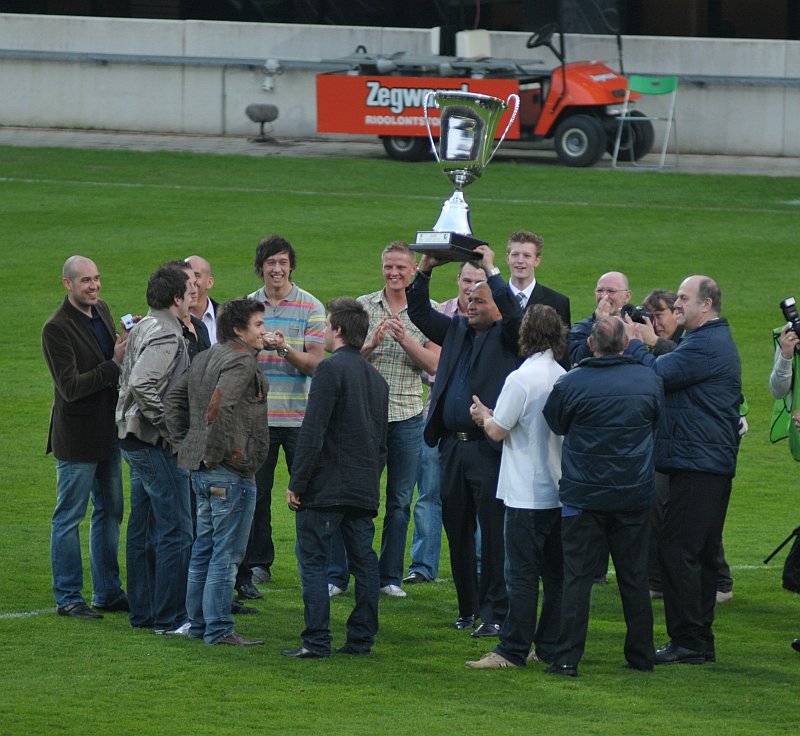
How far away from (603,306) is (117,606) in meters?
3.12

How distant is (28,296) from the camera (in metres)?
16.9

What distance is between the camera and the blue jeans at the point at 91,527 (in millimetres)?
7938

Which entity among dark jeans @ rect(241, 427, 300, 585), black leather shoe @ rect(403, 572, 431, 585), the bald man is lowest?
black leather shoe @ rect(403, 572, 431, 585)

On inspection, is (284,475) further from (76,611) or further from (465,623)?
(465,623)

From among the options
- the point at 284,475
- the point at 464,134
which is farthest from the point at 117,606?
the point at 284,475

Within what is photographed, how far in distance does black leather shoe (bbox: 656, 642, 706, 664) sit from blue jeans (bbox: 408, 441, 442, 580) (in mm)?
2044

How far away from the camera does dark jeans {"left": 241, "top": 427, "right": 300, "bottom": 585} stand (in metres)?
8.66

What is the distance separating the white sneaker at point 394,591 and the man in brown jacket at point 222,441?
4.57ft

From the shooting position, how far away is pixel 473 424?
25.0 ft

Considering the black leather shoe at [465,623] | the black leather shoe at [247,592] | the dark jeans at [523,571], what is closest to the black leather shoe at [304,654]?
the dark jeans at [523,571]

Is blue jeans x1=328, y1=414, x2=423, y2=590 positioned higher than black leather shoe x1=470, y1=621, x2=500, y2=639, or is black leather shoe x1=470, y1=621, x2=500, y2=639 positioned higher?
blue jeans x1=328, y1=414, x2=423, y2=590

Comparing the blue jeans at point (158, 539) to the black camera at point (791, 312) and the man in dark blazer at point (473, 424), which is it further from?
the black camera at point (791, 312)

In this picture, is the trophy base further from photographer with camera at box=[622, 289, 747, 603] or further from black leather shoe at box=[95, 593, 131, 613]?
black leather shoe at box=[95, 593, 131, 613]

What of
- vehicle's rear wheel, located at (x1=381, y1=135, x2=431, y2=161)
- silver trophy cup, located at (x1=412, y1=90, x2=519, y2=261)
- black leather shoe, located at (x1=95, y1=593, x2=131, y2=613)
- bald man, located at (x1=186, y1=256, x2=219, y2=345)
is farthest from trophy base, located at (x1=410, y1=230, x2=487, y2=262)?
vehicle's rear wheel, located at (x1=381, y1=135, x2=431, y2=161)
